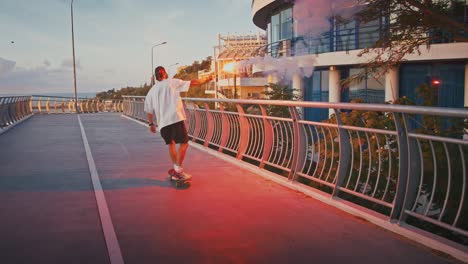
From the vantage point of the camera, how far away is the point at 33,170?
898 centimetres

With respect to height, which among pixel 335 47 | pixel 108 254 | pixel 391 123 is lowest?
pixel 108 254

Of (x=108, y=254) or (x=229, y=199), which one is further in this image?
(x=229, y=199)

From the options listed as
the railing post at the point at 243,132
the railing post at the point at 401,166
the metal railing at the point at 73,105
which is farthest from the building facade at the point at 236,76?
the railing post at the point at 401,166

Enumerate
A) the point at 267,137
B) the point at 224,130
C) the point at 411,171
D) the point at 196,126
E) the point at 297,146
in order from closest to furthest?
the point at 411,171, the point at 297,146, the point at 267,137, the point at 224,130, the point at 196,126

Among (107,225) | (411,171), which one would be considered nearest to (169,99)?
(107,225)

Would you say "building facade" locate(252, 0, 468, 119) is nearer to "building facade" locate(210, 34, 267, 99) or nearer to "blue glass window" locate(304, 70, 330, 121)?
"blue glass window" locate(304, 70, 330, 121)

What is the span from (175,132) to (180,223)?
2502 millimetres

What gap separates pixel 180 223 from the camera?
5.36 metres

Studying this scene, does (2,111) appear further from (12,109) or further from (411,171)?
(411,171)

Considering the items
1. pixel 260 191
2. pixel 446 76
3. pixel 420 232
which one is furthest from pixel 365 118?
pixel 446 76

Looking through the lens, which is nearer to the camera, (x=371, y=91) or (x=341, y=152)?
(x=341, y=152)

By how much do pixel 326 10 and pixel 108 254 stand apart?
48.4 feet

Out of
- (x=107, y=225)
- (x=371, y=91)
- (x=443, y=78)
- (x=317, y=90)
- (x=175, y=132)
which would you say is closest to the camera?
(x=107, y=225)

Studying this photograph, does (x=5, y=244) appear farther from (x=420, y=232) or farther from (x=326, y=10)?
(x=326, y=10)
